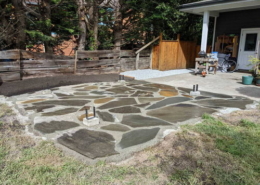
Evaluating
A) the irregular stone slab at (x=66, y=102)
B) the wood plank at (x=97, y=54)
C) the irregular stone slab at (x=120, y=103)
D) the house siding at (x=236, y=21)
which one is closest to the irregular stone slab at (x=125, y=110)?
the irregular stone slab at (x=120, y=103)

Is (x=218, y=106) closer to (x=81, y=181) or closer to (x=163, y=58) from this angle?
(x=81, y=181)

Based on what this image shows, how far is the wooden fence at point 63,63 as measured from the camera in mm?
7012

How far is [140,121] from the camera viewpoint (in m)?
3.98

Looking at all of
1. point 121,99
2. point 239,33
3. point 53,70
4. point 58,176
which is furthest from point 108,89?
point 239,33

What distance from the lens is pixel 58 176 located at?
7.40ft

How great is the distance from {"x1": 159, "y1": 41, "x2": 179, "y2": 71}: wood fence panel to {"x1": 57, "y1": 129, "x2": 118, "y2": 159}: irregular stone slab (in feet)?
26.6

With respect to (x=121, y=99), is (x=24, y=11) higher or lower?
higher

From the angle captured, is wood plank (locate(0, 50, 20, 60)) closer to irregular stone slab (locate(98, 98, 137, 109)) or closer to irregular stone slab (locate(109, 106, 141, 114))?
irregular stone slab (locate(98, 98, 137, 109))

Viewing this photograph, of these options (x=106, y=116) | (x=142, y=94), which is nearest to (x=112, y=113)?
(x=106, y=116)

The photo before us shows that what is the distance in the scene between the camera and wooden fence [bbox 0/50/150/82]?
7012 mm

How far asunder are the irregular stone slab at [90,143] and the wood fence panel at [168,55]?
8.12 m

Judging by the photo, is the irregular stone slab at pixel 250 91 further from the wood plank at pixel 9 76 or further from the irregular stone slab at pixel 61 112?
the wood plank at pixel 9 76

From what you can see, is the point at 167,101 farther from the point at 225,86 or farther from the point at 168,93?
the point at 225,86

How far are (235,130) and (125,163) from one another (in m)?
2.01
